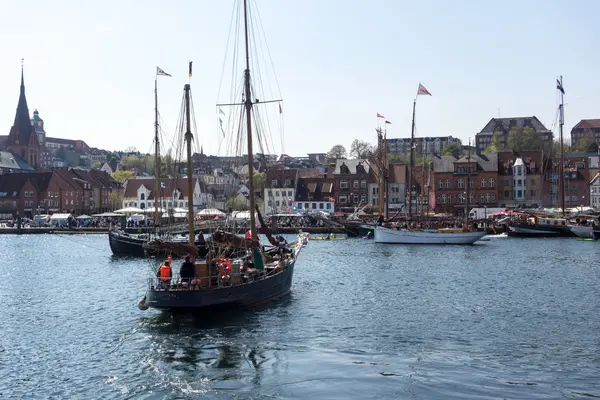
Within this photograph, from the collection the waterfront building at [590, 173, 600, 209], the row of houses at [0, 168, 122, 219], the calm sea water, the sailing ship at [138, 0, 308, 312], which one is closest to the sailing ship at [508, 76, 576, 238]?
the waterfront building at [590, 173, 600, 209]

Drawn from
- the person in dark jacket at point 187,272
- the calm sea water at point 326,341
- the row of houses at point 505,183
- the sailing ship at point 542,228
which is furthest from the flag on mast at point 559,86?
the person in dark jacket at point 187,272

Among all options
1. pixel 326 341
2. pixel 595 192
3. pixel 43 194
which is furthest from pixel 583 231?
pixel 43 194

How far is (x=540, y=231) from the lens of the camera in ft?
357

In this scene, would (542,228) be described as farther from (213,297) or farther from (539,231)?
(213,297)

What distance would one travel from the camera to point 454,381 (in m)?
24.0

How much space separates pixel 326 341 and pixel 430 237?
2539 inches

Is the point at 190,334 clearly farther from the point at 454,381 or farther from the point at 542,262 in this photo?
the point at 542,262

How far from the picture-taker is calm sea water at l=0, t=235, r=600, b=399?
23.7 metres

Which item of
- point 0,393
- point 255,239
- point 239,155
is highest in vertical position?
point 239,155

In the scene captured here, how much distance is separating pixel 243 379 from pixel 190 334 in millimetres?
7632

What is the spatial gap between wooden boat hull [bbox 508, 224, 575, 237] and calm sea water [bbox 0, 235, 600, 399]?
54.9 meters

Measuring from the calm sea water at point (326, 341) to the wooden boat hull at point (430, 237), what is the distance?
3670 cm

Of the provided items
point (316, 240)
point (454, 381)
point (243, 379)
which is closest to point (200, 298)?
point (243, 379)

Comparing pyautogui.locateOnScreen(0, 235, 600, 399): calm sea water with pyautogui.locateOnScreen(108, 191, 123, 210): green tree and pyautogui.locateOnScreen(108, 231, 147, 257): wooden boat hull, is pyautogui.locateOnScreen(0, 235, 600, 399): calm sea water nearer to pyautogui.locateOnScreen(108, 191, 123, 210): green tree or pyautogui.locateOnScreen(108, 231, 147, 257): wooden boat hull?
pyautogui.locateOnScreen(108, 231, 147, 257): wooden boat hull
